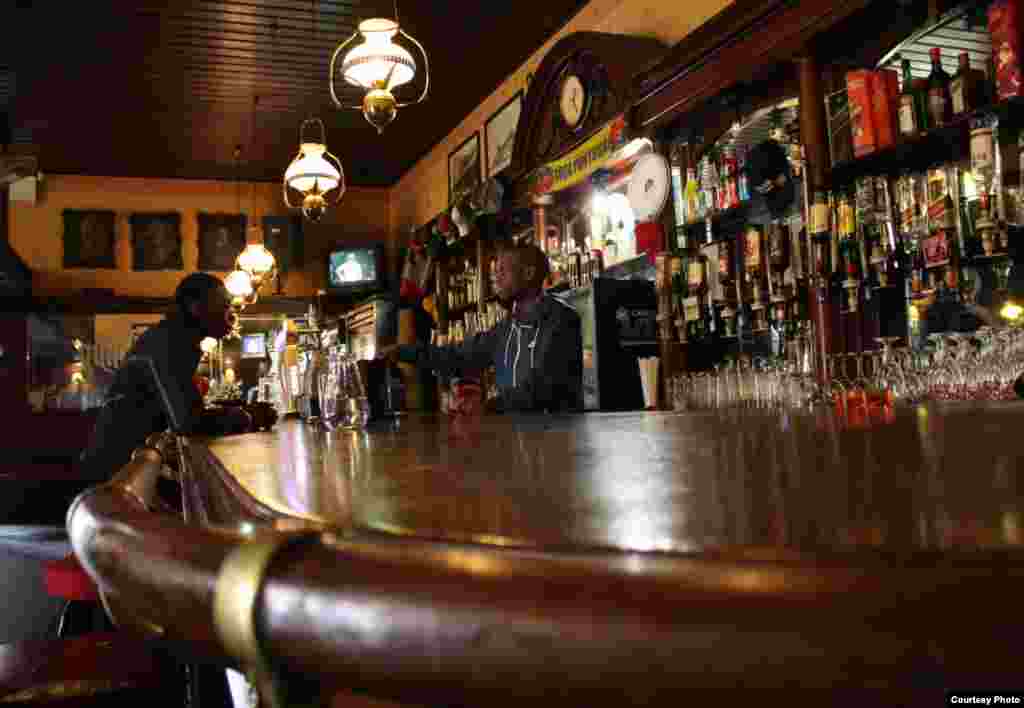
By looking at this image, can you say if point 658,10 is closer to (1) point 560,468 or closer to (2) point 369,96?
(2) point 369,96

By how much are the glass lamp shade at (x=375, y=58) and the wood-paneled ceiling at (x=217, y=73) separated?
1952mm

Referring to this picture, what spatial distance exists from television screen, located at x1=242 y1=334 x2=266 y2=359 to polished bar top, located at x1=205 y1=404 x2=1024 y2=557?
9.90 m

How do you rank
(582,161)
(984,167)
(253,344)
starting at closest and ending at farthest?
1. (984,167)
2. (582,161)
3. (253,344)

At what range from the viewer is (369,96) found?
3688 millimetres

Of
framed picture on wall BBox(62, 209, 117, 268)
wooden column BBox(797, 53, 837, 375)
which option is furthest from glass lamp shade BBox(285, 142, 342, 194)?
framed picture on wall BBox(62, 209, 117, 268)

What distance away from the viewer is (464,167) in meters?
7.91

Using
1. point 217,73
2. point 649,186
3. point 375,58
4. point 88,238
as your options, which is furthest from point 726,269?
point 88,238

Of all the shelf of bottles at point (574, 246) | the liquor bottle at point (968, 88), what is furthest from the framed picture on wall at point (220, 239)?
the liquor bottle at point (968, 88)

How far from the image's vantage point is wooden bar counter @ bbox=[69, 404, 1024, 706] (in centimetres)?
21

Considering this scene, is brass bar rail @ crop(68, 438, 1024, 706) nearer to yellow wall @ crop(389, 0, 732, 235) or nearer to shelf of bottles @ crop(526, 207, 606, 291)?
yellow wall @ crop(389, 0, 732, 235)

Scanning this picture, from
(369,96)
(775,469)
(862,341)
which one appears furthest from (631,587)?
(369,96)

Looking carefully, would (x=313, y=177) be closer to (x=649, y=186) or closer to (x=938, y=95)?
(x=649, y=186)

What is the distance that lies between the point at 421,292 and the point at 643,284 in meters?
3.96

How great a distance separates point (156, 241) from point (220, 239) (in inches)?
26.9
